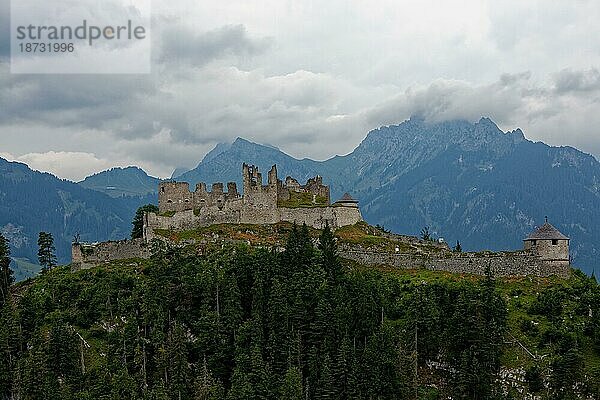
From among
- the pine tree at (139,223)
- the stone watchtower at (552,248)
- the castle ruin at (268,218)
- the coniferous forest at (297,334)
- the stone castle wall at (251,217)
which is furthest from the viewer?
the pine tree at (139,223)

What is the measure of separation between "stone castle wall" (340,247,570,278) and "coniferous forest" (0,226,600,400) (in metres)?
2.15

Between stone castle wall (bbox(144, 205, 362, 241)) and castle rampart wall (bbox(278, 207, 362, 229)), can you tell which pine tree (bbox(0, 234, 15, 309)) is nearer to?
stone castle wall (bbox(144, 205, 362, 241))

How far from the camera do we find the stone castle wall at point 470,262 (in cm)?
7975

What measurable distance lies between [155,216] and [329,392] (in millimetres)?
39372

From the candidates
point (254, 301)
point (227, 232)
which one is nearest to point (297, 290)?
point (254, 301)

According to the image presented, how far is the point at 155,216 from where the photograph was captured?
94688mm

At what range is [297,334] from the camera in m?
70.6

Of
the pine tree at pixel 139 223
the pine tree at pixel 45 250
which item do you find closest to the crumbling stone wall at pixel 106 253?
the pine tree at pixel 45 250

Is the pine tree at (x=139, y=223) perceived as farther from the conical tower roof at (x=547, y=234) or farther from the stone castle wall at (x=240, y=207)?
the conical tower roof at (x=547, y=234)

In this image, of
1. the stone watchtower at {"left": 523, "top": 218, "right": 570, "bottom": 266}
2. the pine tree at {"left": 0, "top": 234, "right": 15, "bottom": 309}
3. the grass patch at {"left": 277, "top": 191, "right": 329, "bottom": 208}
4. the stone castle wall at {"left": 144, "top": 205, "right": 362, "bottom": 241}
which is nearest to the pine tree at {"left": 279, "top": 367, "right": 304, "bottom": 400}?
the stone watchtower at {"left": 523, "top": 218, "right": 570, "bottom": 266}

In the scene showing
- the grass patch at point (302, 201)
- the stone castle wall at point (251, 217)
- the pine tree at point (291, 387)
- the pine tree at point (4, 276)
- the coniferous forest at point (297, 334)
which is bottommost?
the pine tree at point (291, 387)

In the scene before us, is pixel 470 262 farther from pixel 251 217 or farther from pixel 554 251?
pixel 251 217

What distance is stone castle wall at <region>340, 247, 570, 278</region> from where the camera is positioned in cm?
7975

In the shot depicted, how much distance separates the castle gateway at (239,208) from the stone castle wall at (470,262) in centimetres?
1054
